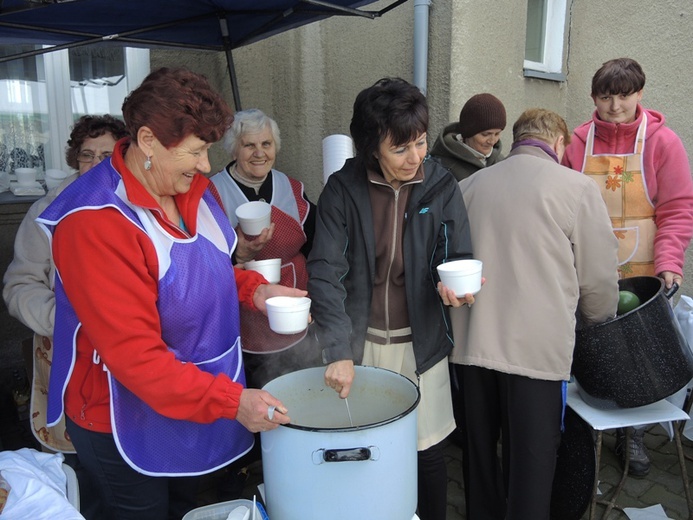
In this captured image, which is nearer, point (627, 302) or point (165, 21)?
point (627, 302)

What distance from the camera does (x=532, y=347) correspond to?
219 centimetres

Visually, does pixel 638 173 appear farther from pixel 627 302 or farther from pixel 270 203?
pixel 270 203

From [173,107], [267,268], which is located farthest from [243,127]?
[173,107]

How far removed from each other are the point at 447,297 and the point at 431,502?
988 mm

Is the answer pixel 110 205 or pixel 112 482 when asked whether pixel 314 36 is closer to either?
pixel 110 205

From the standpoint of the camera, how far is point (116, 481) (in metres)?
1.77

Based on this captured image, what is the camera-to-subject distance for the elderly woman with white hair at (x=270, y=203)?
110 inches

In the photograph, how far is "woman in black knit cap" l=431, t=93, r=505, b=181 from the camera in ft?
9.75

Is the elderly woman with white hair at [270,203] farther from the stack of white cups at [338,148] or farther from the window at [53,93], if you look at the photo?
the window at [53,93]

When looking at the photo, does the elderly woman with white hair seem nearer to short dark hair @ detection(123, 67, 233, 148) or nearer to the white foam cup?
short dark hair @ detection(123, 67, 233, 148)

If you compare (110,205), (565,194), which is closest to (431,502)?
(565,194)

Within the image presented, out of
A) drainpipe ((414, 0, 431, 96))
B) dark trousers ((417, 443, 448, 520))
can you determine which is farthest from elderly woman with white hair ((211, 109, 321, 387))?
drainpipe ((414, 0, 431, 96))

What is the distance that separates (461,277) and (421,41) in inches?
106

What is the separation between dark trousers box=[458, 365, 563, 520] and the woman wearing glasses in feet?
5.38
